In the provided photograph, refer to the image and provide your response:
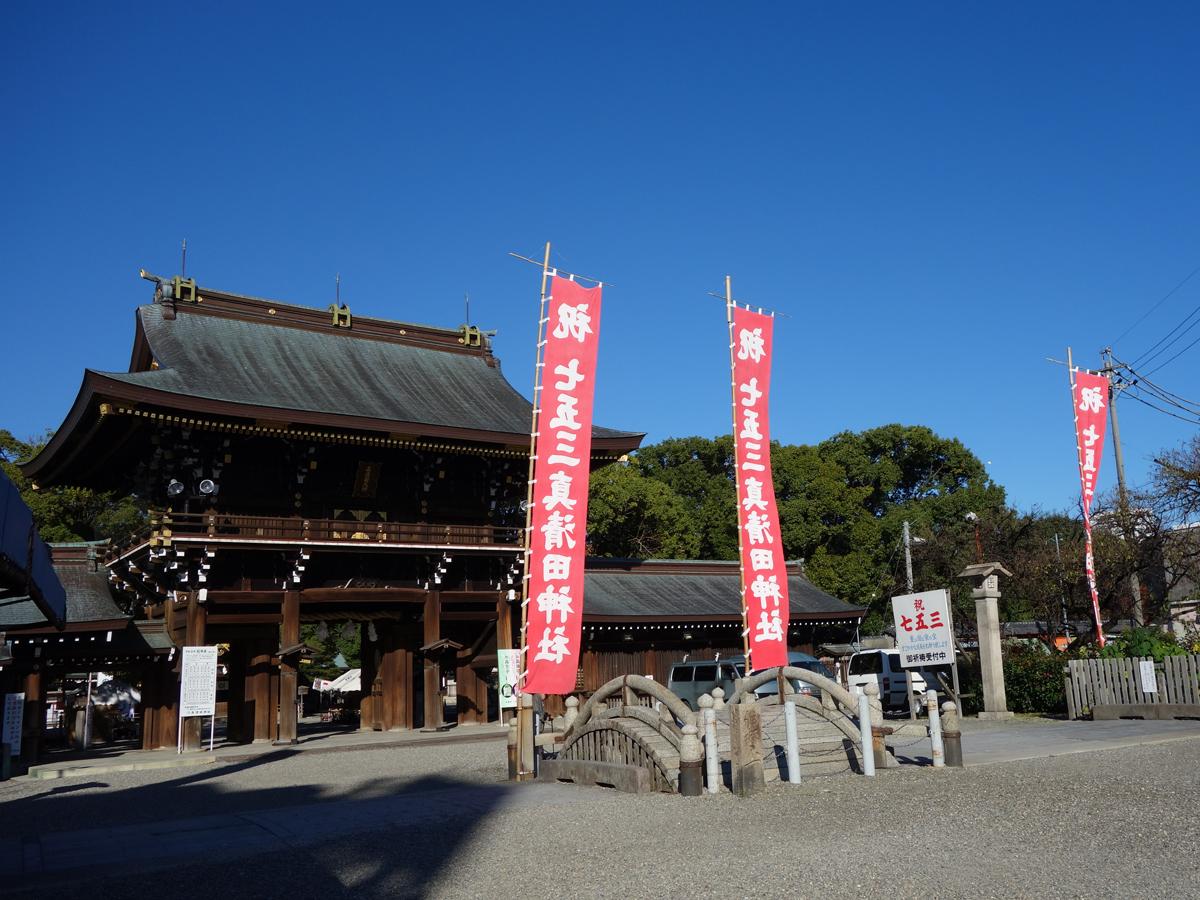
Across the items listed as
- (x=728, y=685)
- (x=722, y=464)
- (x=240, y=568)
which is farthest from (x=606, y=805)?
(x=722, y=464)

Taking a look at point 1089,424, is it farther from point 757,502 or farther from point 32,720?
point 32,720

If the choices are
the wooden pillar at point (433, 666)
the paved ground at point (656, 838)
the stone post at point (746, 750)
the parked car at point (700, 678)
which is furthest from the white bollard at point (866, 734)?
the wooden pillar at point (433, 666)

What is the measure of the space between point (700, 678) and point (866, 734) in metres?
11.3

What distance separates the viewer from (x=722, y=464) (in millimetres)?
57812

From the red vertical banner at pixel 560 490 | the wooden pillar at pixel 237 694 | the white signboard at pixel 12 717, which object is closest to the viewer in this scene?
the red vertical banner at pixel 560 490

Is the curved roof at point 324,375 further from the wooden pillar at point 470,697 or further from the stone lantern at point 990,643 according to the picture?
the stone lantern at point 990,643

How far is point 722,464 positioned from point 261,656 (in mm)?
37711

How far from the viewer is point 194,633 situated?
867 inches

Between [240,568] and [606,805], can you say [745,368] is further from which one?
[240,568]

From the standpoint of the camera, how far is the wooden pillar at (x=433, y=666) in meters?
25.2

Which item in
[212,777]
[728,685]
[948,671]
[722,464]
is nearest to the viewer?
[212,777]

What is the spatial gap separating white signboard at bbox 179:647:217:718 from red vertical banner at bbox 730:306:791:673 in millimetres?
11186

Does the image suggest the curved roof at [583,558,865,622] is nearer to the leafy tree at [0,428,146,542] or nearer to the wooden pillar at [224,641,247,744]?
the wooden pillar at [224,641,247,744]

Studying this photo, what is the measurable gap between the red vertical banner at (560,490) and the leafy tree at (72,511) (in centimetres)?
3245
